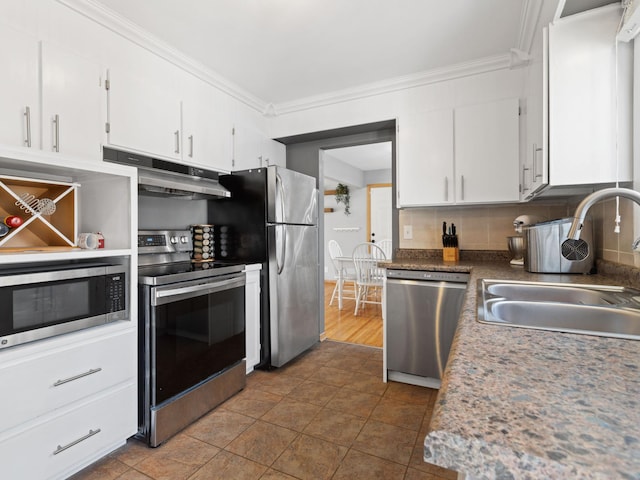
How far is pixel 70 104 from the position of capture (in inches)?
70.6

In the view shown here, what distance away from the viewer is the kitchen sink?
3.23ft

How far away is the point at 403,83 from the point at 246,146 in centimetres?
144

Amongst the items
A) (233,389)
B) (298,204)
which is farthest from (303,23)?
(233,389)

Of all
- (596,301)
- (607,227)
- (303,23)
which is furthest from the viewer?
(303,23)

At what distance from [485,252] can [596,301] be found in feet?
4.91

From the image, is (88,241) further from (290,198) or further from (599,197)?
(599,197)

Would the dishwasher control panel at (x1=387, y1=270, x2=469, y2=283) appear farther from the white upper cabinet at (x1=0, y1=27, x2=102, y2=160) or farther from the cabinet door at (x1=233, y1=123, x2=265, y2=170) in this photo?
the white upper cabinet at (x1=0, y1=27, x2=102, y2=160)

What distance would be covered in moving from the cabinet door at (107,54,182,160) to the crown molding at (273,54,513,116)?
1.18m

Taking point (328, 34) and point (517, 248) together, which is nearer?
point (328, 34)

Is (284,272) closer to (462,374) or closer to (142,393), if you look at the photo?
(142,393)

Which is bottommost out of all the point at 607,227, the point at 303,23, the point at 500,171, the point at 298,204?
the point at 607,227

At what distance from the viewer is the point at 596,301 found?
4.26ft

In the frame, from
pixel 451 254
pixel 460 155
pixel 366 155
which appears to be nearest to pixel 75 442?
pixel 451 254

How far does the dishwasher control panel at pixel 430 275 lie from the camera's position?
7.49ft
